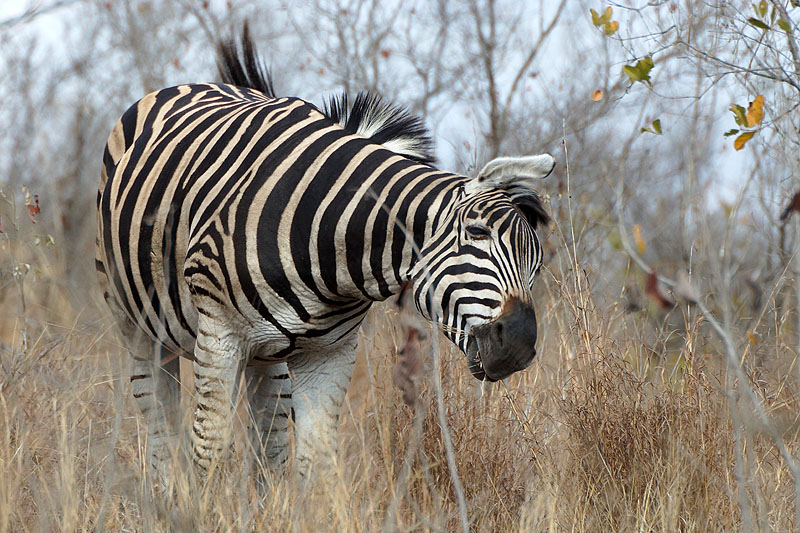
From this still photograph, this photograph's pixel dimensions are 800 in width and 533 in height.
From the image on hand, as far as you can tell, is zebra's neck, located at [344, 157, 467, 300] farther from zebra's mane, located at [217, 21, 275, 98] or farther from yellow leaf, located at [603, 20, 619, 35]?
zebra's mane, located at [217, 21, 275, 98]

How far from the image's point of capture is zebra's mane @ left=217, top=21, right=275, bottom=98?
4.66 m

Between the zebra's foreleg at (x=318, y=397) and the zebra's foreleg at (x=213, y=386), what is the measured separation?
36 centimetres

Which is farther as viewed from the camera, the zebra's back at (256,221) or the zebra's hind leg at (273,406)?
the zebra's hind leg at (273,406)

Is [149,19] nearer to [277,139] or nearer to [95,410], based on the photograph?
[95,410]

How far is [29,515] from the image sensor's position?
10.5 ft

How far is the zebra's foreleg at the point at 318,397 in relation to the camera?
11.8 feet

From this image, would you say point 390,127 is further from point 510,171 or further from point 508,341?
point 508,341

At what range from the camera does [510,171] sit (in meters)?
2.91

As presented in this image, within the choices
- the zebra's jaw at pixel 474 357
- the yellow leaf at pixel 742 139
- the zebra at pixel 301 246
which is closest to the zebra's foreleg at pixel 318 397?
the zebra at pixel 301 246

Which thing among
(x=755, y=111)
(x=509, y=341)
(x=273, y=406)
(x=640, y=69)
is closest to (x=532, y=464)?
(x=509, y=341)

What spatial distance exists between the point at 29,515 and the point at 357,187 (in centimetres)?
171

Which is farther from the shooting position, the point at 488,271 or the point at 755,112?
the point at 488,271

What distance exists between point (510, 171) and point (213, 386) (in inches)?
55.1

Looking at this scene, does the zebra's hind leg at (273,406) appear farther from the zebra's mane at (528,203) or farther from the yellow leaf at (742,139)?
the yellow leaf at (742,139)
